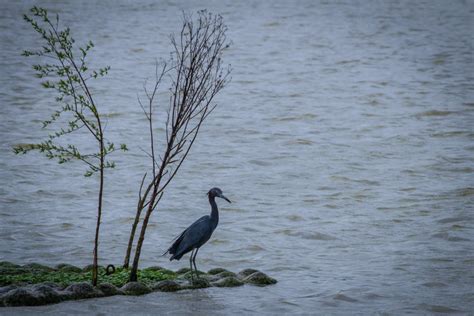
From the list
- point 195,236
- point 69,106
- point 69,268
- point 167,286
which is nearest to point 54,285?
point 167,286

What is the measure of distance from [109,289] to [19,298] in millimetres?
957

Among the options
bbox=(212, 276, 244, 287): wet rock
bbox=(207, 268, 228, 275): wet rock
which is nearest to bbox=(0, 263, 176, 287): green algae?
bbox=(207, 268, 228, 275): wet rock

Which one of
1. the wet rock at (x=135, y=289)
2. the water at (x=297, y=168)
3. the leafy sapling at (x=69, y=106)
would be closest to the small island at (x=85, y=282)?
the wet rock at (x=135, y=289)

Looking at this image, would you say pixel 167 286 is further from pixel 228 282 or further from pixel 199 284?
pixel 228 282

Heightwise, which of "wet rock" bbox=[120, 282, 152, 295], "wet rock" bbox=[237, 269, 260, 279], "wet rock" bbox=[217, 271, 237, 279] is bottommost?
"wet rock" bbox=[237, 269, 260, 279]

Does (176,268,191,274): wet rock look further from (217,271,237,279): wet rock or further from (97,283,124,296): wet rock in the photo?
(97,283,124,296): wet rock

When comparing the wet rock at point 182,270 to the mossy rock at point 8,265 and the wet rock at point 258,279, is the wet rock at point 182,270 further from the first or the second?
the mossy rock at point 8,265

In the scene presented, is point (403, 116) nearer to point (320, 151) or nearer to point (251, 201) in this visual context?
point (320, 151)

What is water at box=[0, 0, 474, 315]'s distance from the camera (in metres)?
10.0

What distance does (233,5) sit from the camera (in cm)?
3828

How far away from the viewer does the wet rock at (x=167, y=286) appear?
8812 millimetres

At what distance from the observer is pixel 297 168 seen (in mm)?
17609

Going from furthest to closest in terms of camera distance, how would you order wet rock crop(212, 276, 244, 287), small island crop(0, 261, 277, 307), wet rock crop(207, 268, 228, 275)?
wet rock crop(207, 268, 228, 275) < wet rock crop(212, 276, 244, 287) < small island crop(0, 261, 277, 307)

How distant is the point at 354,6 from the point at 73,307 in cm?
3162
